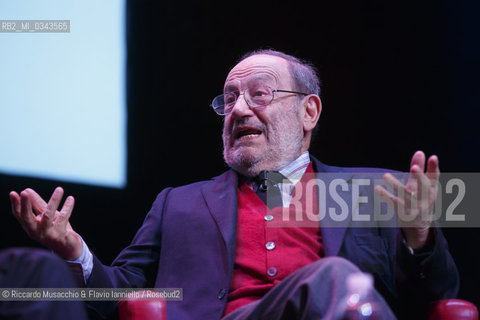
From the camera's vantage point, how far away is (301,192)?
216 centimetres

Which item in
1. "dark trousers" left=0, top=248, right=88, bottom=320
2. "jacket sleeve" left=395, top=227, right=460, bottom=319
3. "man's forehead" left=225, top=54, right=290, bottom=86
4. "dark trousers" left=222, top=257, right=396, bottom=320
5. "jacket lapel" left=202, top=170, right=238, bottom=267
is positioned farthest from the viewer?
"man's forehead" left=225, top=54, right=290, bottom=86

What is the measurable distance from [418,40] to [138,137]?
1.51 metres

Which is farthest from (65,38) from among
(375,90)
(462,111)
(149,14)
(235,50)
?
(462,111)

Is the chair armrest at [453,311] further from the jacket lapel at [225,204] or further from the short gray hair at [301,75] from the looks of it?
the short gray hair at [301,75]

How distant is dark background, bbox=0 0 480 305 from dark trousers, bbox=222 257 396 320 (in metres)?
1.42

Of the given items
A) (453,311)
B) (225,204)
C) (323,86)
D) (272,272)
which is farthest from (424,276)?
(323,86)

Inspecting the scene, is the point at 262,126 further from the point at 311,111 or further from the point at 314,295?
the point at 314,295

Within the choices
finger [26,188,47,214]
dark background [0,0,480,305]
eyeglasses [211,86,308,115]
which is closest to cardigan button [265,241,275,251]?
eyeglasses [211,86,308,115]

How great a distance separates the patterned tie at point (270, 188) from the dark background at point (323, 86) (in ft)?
2.07

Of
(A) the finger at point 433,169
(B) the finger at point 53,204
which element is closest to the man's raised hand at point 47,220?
(B) the finger at point 53,204

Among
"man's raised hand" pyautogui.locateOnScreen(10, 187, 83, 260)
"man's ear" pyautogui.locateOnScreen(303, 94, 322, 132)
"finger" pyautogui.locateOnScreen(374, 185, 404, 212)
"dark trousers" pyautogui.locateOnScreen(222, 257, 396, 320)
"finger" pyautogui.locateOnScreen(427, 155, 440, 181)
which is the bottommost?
"dark trousers" pyautogui.locateOnScreen(222, 257, 396, 320)

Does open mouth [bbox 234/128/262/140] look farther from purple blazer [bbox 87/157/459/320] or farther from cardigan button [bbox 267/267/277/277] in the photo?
cardigan button [bbox 267/267/277/277]

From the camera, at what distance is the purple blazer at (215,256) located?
172cm

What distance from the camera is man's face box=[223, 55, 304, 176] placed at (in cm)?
227
